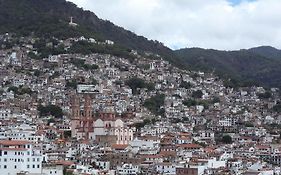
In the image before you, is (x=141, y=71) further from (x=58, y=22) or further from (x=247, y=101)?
(x=58, y=22)

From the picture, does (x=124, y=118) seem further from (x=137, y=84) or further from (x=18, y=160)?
(x=18, y=160)

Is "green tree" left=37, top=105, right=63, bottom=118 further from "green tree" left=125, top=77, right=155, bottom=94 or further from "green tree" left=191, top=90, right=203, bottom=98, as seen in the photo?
"green tree" left=191, top=90, right=203, bottom=98

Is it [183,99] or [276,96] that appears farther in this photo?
[276,96]

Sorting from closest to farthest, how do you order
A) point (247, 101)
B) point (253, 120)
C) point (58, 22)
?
point (253, 120) → point (247, 101) → point (58, 22)

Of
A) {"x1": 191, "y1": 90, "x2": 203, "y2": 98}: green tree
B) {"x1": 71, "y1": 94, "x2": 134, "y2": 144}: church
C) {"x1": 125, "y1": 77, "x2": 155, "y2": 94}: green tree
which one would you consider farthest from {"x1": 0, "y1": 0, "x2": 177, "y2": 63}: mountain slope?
{"x1": 71, "y1": 94, "x2": 134, "y2": 144}: church

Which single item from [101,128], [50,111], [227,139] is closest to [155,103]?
[50,111]

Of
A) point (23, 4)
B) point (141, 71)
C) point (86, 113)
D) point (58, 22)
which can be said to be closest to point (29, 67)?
point (141, 71)

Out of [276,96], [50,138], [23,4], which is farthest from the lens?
[23,4]
